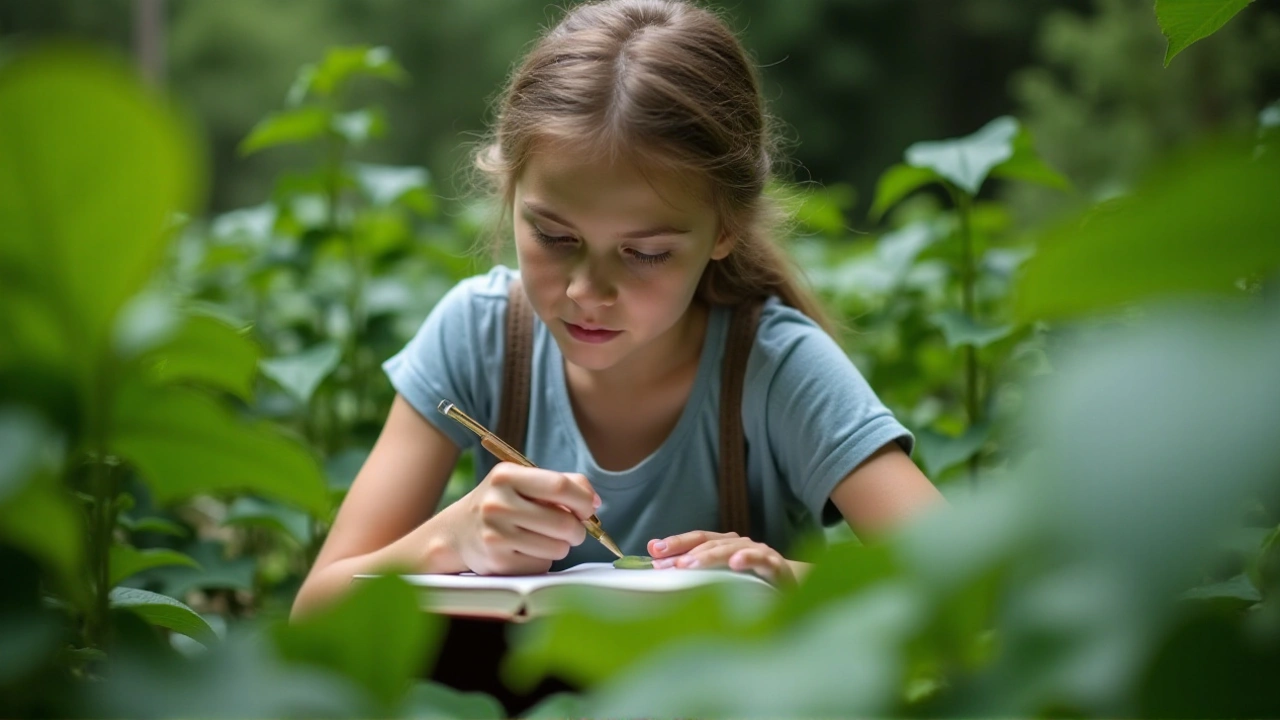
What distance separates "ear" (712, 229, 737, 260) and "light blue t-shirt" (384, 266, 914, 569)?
8 centimetres

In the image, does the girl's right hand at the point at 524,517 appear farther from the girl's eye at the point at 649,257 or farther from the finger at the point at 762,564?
the girl's eye at the point at 649,257

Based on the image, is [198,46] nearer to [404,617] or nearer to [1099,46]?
[1099,46]

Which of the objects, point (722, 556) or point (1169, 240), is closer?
point (1169, 240)

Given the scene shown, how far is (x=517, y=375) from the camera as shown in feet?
4.02

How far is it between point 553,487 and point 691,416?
1.12 ft

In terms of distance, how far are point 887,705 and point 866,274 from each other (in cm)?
155

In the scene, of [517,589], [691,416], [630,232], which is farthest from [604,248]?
[517,589]

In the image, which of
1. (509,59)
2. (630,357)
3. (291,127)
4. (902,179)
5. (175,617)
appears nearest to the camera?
(175,617)

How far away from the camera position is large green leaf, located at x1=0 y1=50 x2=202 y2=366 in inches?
11.5

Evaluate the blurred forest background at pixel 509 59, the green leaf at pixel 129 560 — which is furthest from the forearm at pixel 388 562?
the blurred forest background at pixel 509 59

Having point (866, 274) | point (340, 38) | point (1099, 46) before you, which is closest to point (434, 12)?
point (340, 38)

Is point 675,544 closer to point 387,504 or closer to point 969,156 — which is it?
point 387,504

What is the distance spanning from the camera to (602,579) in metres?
0.77

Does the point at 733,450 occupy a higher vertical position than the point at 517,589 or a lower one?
higher
